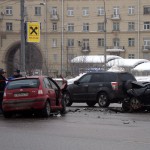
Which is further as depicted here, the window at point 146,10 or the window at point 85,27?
the window at point 85,27

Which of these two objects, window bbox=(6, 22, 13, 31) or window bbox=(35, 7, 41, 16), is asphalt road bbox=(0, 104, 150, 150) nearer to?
window bbox=(35, 7, 41, 16)

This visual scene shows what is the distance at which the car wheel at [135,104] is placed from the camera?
2074 centimetres

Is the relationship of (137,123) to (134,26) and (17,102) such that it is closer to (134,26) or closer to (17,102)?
(17,102)

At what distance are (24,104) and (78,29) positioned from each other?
7660 centimetres

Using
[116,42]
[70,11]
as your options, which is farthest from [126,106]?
[70,11]

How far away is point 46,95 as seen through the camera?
18.5 metres

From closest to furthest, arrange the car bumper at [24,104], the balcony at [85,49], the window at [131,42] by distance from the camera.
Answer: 1. the car bumper at [24,104]
2. the window at [131,42]
3. the balcony at [85,49]

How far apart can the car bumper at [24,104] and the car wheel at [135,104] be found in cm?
417

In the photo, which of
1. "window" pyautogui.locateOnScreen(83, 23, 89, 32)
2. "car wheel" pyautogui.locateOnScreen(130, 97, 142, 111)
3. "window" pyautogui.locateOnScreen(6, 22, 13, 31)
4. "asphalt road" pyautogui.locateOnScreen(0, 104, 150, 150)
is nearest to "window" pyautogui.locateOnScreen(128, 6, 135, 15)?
"window" pyautogui.locateOnScreen(83, 23, 89, 32)

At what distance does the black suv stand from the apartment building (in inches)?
2527

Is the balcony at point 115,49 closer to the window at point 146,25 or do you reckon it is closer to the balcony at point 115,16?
the balcony at point 115,16

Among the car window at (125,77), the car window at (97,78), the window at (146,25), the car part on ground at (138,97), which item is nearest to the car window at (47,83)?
the car part on ground at (138,97)

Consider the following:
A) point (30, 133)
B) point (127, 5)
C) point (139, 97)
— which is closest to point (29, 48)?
point (127, 5)

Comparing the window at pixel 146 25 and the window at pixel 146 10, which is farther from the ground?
the window at pixel 146 10
